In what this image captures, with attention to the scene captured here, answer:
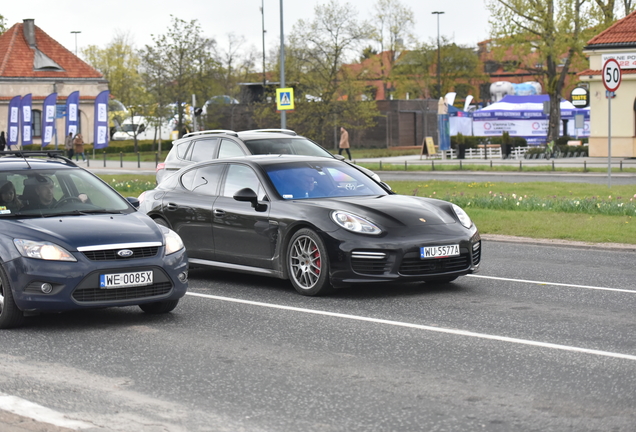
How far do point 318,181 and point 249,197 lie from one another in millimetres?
835

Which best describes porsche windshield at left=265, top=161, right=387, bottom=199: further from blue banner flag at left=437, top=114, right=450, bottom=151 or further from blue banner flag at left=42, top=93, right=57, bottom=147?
blue banner flag at left=42, top=93, right=57, bottom=147

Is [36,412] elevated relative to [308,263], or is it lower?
lower

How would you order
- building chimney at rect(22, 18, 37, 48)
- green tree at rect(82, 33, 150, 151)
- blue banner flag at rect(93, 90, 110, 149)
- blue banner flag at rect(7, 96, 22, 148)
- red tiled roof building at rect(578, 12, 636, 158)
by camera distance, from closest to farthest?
red tiled roof building at rect(578, 12, 636, 158)
blue banner flag at rect(93, 90, 110, 149)
blue banner flag at rect(7, 96, 22, 148)
building chimney at rect(22, 18, 37, 48)
green tree at rect(82, 33, 150, 151)

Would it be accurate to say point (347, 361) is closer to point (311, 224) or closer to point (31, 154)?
point (311, 224)

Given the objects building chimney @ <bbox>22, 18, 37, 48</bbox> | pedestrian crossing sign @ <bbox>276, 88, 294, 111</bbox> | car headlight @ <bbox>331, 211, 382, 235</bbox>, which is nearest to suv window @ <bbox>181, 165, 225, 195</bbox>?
car headlight @ <bbox>331, 211, 382, 235</bbox>

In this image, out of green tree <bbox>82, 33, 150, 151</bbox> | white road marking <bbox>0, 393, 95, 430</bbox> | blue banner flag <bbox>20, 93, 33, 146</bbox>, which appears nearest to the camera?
white road marking <bbox>0, 393, 95, 430</bbox>

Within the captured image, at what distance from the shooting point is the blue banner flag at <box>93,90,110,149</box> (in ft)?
157

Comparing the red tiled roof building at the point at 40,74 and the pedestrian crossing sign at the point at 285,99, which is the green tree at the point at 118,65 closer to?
the red tiled roof building at the point at 40,74

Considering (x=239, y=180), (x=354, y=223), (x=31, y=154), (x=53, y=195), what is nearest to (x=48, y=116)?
(x=239, y=180)

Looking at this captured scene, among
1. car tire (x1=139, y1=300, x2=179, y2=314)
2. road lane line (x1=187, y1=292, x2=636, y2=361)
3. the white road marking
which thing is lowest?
road lane line (x1=187, y1=292, x2=636, y2=361)

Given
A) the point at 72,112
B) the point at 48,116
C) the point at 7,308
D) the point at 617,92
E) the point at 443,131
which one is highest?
the point at 617,92

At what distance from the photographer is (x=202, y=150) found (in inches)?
684

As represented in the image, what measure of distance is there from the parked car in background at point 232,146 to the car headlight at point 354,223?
6393 mm

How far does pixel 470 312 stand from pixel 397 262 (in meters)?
1.02
